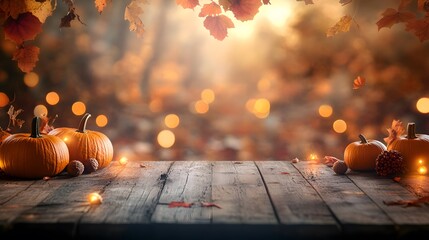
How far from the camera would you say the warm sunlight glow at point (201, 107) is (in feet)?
15.4

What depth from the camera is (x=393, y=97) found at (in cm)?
443

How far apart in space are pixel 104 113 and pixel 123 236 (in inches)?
119

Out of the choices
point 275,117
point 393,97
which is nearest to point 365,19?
point 393,97

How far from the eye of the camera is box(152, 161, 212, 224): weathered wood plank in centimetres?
159

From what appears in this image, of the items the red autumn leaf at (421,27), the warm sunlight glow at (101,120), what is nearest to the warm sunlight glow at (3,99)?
the warm sunlight glow at (101,120)

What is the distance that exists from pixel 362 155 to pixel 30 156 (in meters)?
1.49

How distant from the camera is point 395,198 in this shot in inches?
73.6

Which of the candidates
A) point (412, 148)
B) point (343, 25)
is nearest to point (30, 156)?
point (343, 25)

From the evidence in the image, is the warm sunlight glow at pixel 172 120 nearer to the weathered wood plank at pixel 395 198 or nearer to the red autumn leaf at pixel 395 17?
the weathered wood plank at pixel 395 198

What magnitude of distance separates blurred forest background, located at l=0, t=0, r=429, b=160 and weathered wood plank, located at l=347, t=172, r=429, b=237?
2.18 metres

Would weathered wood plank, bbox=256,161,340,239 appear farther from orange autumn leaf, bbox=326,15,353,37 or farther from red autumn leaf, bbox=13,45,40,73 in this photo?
red autumn leaf, bbox=13,45,40,73

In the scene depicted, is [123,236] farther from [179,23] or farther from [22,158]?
[179,23]

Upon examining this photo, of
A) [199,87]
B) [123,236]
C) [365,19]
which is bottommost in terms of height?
[123,236]

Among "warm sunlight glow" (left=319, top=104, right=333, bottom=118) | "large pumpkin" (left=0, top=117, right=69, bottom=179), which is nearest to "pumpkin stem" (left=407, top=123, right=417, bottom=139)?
"large pumpkin" (left=0, top=117, right=69, bottom=179)
